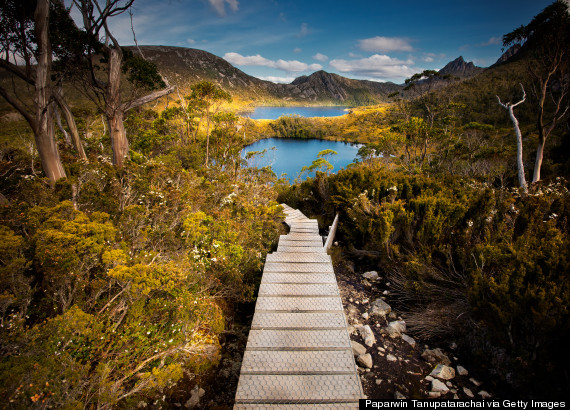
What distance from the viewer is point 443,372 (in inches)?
107

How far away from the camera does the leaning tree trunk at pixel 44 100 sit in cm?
491

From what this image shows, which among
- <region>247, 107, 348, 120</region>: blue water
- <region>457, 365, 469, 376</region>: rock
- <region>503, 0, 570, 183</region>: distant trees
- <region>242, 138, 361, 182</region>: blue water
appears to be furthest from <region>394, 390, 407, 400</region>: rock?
<region>247, 107, 348, 120</region>: blue water

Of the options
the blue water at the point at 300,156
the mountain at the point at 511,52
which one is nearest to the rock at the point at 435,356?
the mountain at the point at 511,52

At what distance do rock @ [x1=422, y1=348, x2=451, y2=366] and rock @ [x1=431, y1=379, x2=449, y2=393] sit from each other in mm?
360

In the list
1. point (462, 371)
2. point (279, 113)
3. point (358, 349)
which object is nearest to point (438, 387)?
point (462, 371)

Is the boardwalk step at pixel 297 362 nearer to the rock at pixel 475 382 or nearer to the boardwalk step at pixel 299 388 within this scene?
the boardwalk step at pixel 299 388

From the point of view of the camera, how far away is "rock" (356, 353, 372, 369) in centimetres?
292

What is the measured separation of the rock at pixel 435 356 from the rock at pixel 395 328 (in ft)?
1.32

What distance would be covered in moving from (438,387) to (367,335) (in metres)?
0.93

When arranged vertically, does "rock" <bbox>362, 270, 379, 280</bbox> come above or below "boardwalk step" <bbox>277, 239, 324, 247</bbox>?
below

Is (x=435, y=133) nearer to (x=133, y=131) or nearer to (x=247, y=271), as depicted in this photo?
(x=247, y=271)

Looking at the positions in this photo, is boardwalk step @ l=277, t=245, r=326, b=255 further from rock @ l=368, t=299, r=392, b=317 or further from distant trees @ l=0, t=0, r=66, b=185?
distant trees @ l=0, t=0, r=66, b=185

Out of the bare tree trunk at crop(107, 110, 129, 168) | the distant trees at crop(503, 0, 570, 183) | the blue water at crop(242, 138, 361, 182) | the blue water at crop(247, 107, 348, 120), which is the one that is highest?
the blue water at crop(247, 107, 348, 120)

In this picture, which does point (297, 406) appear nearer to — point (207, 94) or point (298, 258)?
point (298, 258)
